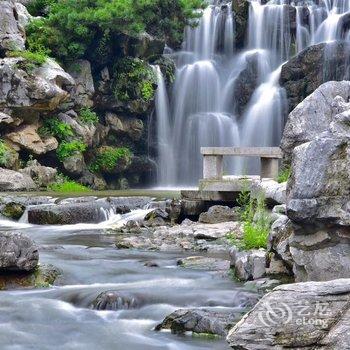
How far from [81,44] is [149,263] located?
57.7ft

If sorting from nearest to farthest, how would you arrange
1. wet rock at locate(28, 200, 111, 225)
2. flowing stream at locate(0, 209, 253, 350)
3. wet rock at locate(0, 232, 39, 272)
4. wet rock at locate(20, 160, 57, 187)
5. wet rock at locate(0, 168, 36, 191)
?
flowing stream at locate(0, 209, 253, 350), wet rock at locate(0, 232, 39, 272), wet rock at locate(28, 200, 111, 225), wet rock at locate(0, 168, 36, 191), wet rock at locate(20, 160, 57, 187)

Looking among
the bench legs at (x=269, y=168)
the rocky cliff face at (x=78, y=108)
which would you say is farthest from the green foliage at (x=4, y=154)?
the bench legs at (x=269, y=168)

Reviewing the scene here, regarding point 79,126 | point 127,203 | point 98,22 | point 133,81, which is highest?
point 98,22

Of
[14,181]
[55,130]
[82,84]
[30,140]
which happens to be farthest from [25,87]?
[14,181]

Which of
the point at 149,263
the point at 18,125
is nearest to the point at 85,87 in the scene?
the point at 18,125

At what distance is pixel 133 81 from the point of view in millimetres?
26641

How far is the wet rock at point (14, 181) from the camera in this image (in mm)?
21375

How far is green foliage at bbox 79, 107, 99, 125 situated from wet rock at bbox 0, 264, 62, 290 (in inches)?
684

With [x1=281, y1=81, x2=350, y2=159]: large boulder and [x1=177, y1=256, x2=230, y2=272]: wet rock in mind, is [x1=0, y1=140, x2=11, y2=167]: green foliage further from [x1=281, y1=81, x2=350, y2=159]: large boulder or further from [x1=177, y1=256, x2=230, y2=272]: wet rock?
[x1=281, y1=81, x2=350, y2=159]: large boulder

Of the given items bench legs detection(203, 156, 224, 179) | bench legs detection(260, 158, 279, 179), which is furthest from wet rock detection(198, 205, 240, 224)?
bench legs detection(260, 158, 279, 179)

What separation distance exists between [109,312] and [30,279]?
1.69 metres

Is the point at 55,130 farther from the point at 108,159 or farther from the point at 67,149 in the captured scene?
the point at 108,159

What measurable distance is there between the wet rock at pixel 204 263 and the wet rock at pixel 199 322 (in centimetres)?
264

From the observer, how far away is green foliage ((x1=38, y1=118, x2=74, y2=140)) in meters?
24.8
